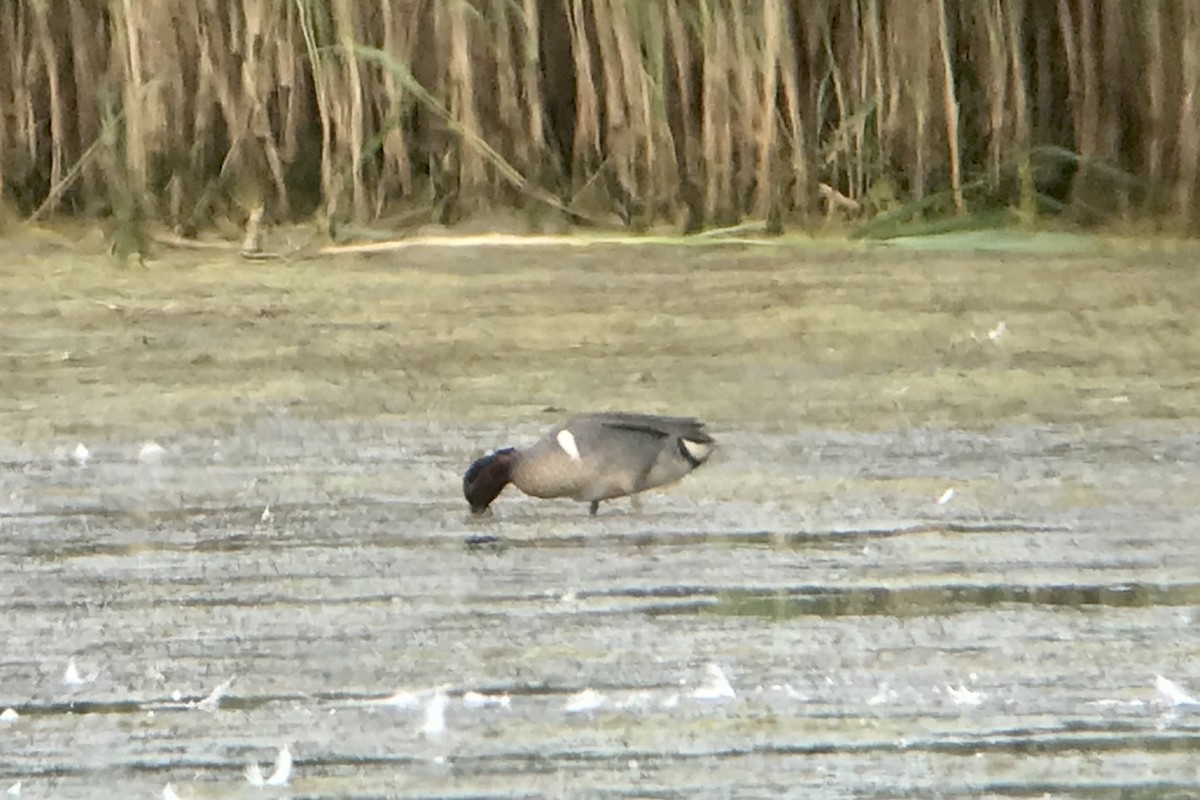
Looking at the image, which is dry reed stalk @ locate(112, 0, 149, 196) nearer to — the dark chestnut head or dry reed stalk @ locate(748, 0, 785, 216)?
dry reed stalk @ locate(748, 0, 785, 216)

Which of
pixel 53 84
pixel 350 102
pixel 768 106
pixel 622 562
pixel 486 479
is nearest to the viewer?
pixel 622 562

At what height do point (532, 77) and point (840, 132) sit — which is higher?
point (532, 77)

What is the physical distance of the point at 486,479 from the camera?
73.9 inches

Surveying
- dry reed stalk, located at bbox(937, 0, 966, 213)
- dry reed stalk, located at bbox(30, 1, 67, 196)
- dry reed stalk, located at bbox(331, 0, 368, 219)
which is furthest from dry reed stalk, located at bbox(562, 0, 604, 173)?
dry reed stalk, located at bbox(30, 1, 67, 196)

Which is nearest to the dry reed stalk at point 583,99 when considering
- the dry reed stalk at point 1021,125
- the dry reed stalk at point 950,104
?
the dry reed stalk at point 950,104

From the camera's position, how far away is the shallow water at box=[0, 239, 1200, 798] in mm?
1282

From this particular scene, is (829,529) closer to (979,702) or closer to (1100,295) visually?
(979,702)

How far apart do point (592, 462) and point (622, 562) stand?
0.55 ft

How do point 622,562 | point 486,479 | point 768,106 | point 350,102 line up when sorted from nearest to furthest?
point 622,562 < point 486,479 < point 768,106 < point 350,102

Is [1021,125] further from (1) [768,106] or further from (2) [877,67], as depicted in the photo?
(1) [768,106]

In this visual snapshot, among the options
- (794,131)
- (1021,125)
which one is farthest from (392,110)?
(1021,125)

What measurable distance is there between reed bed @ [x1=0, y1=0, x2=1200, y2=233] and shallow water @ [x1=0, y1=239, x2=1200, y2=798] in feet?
2.32

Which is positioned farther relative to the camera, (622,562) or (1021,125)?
(1021,125)

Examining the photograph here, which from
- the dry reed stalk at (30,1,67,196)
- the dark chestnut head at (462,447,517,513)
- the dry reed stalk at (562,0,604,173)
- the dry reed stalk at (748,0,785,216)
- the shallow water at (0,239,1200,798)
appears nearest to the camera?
the shallow water at (0,239,1200,798)
